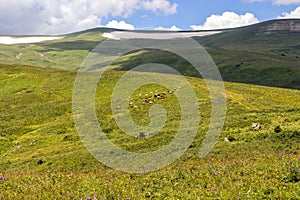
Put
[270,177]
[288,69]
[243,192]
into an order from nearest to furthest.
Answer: [243,192], [270,177], [288,69]

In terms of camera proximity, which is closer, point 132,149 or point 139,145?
point 132,149

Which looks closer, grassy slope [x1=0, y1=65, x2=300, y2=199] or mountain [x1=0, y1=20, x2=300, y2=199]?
grassy slope [x1=0, y1=65, x2=300, y2=199]

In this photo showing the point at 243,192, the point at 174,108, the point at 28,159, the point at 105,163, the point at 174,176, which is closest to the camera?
the point at 243,192

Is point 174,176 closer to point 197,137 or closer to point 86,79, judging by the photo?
point 197,137

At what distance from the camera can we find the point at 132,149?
3100cm

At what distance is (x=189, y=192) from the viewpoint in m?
11.7

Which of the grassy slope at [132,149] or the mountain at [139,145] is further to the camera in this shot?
the mountain at [139,145]

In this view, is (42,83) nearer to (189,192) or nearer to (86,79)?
(86,79)

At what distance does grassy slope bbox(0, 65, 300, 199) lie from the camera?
38.9 ft

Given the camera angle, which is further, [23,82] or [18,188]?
[23,82]

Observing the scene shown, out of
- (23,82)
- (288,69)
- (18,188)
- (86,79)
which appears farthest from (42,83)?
(288,69)

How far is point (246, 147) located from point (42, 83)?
62126 mm

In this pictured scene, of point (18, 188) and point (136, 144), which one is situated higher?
point (18, 188)

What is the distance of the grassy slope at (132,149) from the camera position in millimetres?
11852
